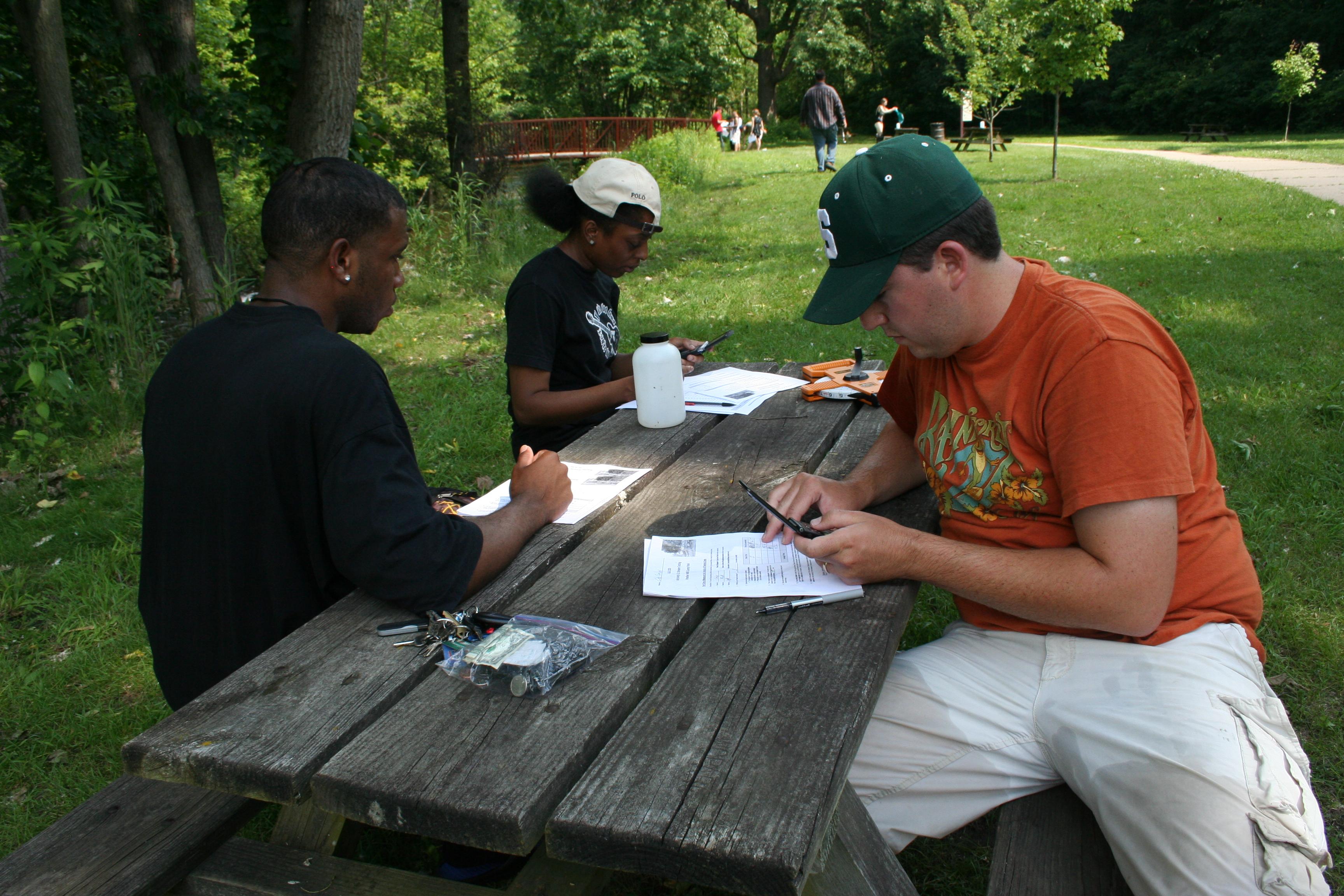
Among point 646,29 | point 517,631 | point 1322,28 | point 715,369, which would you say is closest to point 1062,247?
point 715,369

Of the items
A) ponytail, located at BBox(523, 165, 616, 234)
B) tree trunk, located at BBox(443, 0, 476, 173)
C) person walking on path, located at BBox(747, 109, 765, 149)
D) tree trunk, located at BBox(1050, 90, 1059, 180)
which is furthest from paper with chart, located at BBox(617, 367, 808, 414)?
person walking on path, located at BBox(747, 109, 765, 149)

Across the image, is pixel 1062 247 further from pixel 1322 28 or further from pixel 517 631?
pixel 1322 28

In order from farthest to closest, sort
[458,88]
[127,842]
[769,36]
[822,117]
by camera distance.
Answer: [769,36] < [822,117] < [458,88] < [127,842]

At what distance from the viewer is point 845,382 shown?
3119mm

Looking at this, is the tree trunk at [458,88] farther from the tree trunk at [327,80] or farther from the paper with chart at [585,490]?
the paper with chart at [585,490]

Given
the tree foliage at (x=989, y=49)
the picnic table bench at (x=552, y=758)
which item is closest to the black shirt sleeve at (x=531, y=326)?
the picnic table bench at (x=552, y=758)

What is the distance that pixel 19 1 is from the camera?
5723 millimetres

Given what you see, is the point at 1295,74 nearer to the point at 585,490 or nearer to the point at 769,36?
the point at 769,36

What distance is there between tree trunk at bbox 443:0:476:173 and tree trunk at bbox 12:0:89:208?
6.87 m

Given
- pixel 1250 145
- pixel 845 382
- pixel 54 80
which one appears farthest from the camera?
pixel 1250 145

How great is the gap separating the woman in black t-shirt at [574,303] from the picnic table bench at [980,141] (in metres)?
23.9

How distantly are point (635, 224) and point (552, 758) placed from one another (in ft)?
7.62

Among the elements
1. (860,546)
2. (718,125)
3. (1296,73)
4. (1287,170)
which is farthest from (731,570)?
(718,125)

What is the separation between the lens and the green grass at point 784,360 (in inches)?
111
